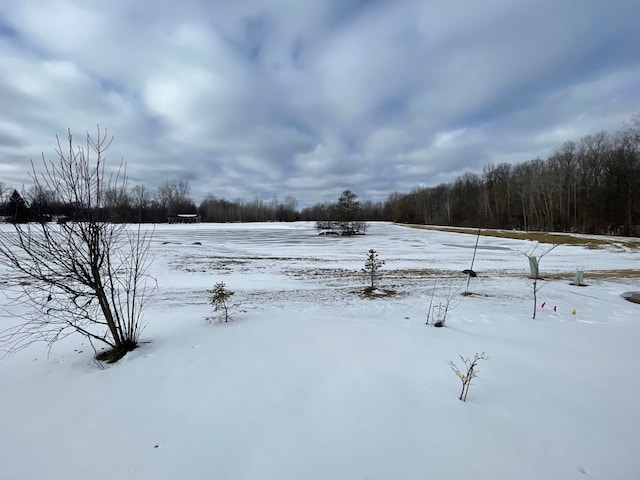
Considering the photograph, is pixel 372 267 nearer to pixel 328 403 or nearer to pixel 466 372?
pixel 466 372

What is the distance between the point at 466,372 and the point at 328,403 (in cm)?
187

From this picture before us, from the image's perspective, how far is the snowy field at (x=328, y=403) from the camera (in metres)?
2.19

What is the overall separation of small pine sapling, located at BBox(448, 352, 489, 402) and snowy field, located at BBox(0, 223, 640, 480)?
0.31ft

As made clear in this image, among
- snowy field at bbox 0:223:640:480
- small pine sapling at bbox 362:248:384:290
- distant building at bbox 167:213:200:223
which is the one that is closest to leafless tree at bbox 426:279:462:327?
snowy field at bbox 0:223:640:480

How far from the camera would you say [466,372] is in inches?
140

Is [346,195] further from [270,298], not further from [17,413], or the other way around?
[17,413]

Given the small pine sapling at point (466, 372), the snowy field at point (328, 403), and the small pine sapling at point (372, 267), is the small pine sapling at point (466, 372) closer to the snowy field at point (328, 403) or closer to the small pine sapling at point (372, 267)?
the snowy field at point (328, 403)

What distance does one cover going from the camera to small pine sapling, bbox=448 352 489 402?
2880mm

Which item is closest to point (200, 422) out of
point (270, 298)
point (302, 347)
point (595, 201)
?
point (302, 347)

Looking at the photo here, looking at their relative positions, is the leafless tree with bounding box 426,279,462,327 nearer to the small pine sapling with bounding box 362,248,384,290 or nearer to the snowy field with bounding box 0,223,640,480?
the snowy field with bounding box 0,223,640,480

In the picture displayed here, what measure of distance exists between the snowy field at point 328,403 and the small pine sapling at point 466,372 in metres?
0.09

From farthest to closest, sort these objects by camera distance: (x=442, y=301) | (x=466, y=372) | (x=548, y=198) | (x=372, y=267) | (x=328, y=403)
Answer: (x=548, y=198), (x=372, y=267), (x=442, y=301), (x=466, y=372), (x=328, y=403)

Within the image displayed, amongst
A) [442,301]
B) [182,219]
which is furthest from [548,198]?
[182,219]

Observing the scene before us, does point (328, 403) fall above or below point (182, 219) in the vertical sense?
below
